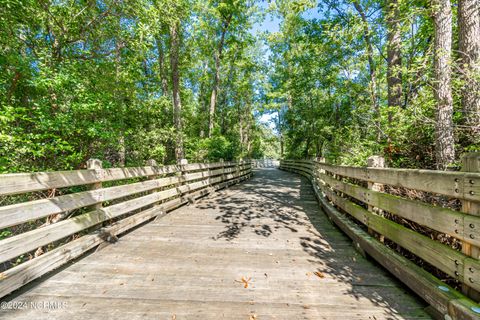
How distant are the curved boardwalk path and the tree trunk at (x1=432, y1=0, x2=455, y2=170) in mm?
1818

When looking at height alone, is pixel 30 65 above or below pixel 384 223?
above

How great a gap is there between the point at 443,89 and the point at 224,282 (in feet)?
12.8

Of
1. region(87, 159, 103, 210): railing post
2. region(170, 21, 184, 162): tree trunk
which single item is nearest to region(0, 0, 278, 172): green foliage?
region(170, 21, 184, 162): tree trunk

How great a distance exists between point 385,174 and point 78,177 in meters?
3.84

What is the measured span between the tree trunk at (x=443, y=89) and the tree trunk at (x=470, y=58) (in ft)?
0.61

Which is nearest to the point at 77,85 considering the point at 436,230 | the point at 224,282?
the point at 224,282

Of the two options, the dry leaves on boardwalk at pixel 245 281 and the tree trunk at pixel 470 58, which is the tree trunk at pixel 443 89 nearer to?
the tree trunk at pixel 470 58

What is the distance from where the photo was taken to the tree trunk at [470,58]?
9.85 ft

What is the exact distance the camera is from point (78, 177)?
9.55 feet

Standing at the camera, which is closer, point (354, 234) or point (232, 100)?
point (354, 234)

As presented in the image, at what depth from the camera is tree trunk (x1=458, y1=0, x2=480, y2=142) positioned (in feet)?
9.85

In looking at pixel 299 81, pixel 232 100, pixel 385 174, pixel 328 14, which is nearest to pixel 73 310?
pixel 385 174

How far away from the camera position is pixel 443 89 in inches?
127

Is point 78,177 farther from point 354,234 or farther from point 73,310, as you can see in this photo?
point 354,234
